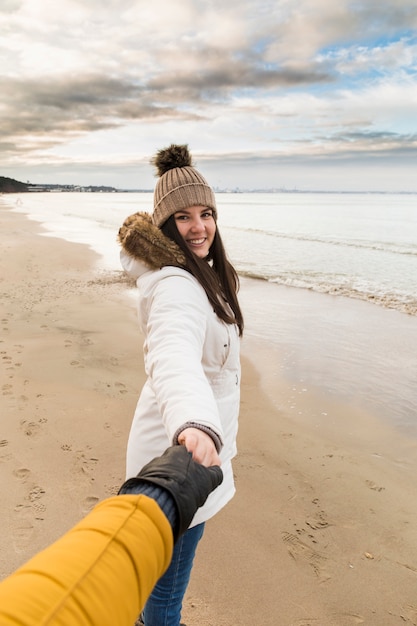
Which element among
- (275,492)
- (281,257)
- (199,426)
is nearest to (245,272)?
(281,257)

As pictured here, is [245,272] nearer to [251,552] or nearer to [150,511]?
[251,552]

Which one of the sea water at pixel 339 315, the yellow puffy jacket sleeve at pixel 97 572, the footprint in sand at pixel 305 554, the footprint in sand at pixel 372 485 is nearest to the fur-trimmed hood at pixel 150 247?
the yellow puffy jacket sleeve at pixel 97 572

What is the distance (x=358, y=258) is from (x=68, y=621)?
64.7 ft

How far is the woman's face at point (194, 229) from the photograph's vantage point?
201 centimetres

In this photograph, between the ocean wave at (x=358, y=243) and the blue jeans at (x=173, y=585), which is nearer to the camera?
the blue jeans at (x=173, y=585)

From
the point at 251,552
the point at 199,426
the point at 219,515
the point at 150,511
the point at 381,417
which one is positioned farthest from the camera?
the point at 381,417

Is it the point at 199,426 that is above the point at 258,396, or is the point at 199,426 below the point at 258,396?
above

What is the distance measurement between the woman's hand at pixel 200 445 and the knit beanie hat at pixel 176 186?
122 centimetres

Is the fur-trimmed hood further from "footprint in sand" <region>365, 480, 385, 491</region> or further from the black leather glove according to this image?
"footprint in sand" <region>365, 480, 385, 491</region>

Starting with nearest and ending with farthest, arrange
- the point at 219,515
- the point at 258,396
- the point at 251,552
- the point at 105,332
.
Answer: the point at 251,552 → the point at 219,515 → the point at 258,396 → the point at 105,332

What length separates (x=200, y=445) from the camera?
3.43 ft

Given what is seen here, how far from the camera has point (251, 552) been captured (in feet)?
9.78

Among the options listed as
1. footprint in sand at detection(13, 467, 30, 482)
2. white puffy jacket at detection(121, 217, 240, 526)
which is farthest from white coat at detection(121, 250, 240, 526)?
footprint in sand at detection(13, 467, 30, 482)

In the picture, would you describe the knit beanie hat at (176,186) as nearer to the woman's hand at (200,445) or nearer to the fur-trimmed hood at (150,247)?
the fur-trimmed hood at (150,247)
